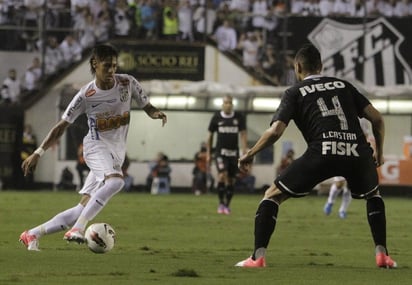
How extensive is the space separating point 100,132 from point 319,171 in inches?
127

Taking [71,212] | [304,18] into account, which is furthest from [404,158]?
[71,212]

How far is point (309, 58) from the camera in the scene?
13.1 metres

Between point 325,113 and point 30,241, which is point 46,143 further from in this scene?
point 325,113

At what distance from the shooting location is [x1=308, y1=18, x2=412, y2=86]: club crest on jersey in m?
40.9

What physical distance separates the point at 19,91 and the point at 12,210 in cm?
Answer: 1573

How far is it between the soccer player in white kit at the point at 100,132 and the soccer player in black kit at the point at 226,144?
11.3 m

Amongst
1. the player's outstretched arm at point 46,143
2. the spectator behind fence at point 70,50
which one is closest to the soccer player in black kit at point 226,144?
the player's outstretched arm at point 46,143

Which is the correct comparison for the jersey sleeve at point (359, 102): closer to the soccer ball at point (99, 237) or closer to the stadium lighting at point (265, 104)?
the soccer ball at point (99, 237)

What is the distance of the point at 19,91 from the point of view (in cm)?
4175

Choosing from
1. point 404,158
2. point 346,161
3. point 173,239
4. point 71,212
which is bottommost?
point 404,158

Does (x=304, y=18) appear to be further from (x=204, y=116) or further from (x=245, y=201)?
(x=245, y=201)

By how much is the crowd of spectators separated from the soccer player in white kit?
84.5 feet

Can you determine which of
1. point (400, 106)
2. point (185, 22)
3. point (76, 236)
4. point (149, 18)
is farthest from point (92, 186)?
point (400, 106)

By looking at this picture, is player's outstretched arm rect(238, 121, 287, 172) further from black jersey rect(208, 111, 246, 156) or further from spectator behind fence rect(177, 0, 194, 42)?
spectator behind fence rect(177, 0, 194, 42)
